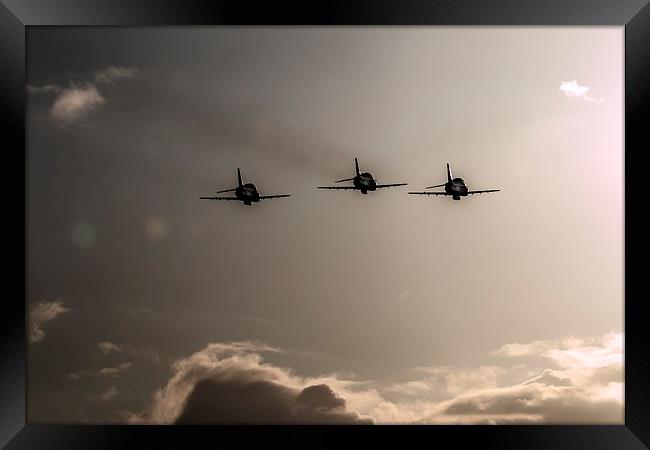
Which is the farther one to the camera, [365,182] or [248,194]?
[248,194]

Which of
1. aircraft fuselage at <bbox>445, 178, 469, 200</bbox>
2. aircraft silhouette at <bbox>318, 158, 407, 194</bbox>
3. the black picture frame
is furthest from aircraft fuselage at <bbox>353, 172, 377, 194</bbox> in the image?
the black picture frame

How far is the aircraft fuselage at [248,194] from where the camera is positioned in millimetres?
24266

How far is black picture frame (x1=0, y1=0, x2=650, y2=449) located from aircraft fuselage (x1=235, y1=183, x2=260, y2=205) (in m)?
10.6

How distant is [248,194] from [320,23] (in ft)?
38.4

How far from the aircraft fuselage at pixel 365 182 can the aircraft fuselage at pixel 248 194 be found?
390 cm

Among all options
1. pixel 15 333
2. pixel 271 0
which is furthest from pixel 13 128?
pixel 271 0

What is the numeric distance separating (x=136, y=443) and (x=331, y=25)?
10.1m

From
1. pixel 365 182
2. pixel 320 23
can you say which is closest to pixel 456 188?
pixel 365 182

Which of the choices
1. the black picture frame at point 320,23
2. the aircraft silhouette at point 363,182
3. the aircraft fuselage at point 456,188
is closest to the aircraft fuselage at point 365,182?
the aircraft silhouette at point 363,182

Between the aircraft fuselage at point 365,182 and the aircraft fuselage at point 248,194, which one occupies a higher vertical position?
the aircraft fuselage at point 365,182

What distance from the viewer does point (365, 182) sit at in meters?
24.3

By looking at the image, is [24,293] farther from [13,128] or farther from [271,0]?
[271,0]

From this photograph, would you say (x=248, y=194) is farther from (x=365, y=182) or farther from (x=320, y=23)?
(x=320, y=23)

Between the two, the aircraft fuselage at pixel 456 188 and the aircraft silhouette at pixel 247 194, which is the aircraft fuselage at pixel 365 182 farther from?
the aircraft silhouette at pixel 247 194
